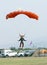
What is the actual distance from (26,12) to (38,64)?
19.8 feet

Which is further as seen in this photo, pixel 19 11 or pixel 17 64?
pixel 17 64

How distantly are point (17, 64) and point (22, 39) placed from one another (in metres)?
2.41

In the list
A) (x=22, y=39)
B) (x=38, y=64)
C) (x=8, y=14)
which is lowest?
(x=38, y=64)

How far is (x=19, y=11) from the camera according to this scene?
27.1 metres

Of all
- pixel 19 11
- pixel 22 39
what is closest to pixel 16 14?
pixel 19 11

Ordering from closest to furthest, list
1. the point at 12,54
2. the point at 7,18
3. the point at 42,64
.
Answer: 1. the point at 7,18
2. the point at 42,64
3. the point at 12,54

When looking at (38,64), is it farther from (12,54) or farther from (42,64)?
(12,54)

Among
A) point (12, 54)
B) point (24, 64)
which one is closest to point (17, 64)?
point (24, 64)

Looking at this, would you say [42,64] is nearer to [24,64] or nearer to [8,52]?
[24,64]

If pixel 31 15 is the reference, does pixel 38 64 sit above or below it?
below

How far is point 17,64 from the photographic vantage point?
3136cm

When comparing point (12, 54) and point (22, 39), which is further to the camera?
point (12, 54)

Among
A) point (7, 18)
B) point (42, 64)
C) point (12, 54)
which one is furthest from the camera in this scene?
point (12, 54)

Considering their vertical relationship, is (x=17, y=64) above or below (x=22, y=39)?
below
